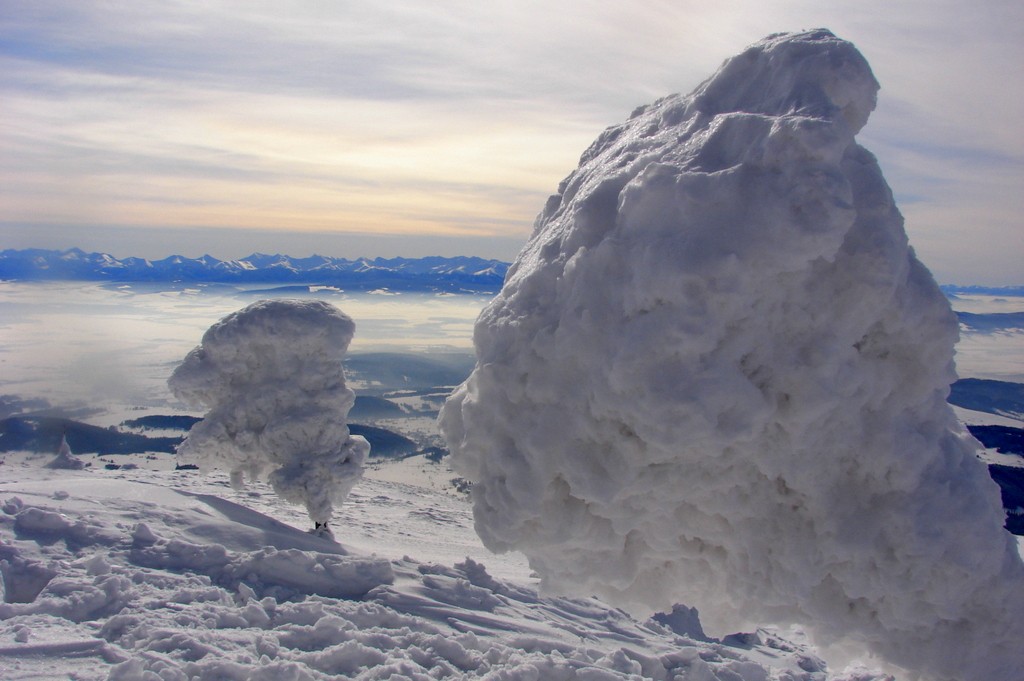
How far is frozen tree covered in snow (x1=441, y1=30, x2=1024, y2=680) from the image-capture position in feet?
13.0

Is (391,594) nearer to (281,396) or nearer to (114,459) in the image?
(281,396)

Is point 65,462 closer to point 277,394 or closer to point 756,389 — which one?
point 277,394

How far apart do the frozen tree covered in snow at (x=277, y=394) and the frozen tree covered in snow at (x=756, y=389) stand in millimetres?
14229

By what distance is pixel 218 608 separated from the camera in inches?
399

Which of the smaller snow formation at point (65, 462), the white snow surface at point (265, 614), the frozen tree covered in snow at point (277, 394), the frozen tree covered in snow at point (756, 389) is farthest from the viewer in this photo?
the smaller snow formation at point (65, 462)

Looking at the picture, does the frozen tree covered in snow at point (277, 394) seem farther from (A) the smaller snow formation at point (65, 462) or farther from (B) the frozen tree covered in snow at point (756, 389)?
(B) the frozen tree covered in snow at point (756, 389)

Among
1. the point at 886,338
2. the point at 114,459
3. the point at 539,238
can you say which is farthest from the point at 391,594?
the point at 114,459

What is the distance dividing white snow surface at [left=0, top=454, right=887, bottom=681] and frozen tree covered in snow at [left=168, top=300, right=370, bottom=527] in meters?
1.84

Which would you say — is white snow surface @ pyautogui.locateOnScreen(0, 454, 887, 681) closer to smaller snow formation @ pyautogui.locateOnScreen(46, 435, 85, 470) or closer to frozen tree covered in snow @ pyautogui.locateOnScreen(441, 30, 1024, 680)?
frozen tree covered in snow @ pyautogui.locateOnScreen(441, 30, 1024, 680)

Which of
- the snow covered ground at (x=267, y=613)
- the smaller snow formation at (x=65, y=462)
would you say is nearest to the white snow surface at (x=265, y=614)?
the snow covered ground at (x=267, y=613)

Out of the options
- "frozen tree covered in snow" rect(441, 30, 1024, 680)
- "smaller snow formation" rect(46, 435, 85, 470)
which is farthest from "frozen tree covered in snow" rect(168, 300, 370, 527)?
"frozen tree covered in snow" rect(441, 30, 1024, 680)

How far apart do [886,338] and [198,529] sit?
13591 mm

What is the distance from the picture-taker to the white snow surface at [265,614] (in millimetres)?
8188

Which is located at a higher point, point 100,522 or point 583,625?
point 100,522
